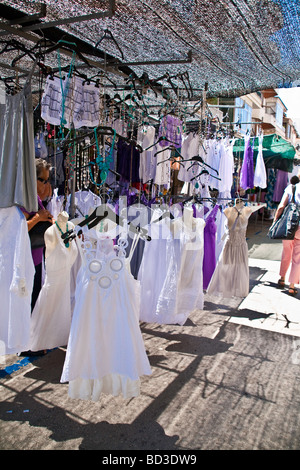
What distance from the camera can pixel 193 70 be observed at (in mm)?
4664

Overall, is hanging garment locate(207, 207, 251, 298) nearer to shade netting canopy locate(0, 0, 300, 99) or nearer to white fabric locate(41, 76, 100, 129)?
shade netting canopy locate(0, 0, 300, 99)

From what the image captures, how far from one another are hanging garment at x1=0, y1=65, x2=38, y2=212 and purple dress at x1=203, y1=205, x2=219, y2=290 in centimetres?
251

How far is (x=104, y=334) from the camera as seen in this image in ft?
7.79

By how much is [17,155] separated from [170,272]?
1830 millimetres

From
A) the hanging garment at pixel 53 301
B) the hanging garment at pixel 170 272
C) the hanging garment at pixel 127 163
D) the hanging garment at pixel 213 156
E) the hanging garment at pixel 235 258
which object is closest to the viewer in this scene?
the hanging garment at pixel 53 301

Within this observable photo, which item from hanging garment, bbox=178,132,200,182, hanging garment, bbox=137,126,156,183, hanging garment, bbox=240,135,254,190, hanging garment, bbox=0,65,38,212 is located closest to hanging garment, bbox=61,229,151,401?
hanging garment, bbox=0,65,38,212

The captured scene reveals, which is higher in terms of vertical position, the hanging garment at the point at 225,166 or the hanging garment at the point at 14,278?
the hanging garment at the point at 225,166

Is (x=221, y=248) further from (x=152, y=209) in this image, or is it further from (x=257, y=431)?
(x=257, y=431)

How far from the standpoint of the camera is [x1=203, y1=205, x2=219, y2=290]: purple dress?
4566mm

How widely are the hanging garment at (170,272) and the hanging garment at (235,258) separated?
98cm

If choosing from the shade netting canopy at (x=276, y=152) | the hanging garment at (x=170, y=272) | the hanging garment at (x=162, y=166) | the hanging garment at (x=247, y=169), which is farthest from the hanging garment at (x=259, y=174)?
the hanging garment at (x=170, y=272)

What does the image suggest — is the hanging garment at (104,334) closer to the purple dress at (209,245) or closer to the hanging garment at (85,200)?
the purple dress at (209,245)

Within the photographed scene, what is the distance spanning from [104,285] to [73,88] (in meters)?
1.83

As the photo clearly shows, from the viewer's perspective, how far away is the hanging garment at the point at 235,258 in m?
4.72
